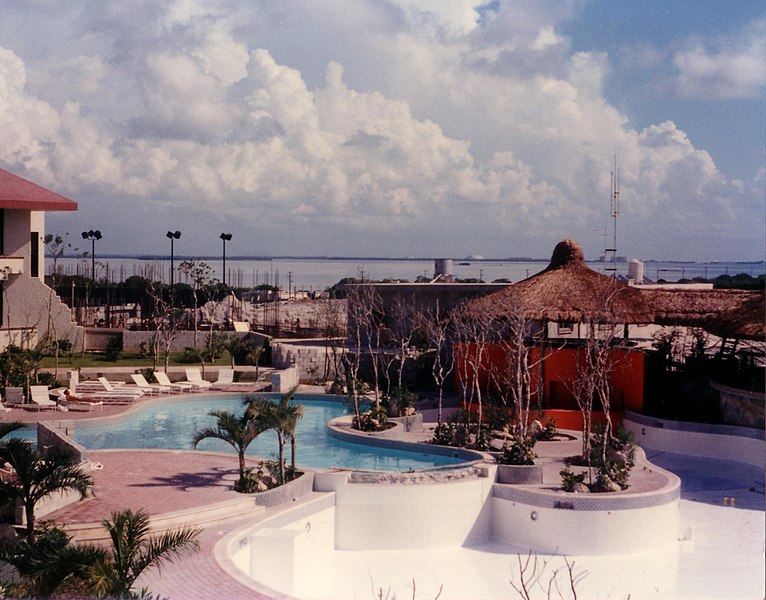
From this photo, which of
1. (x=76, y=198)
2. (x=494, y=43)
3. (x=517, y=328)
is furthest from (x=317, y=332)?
(x=494, y=43)

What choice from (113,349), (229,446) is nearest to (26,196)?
(113,349)

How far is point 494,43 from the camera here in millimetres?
11781

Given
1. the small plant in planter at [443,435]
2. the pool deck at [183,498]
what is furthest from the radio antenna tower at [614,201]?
the pool deck at [183,498]

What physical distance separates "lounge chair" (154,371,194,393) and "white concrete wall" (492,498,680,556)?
10.7 m

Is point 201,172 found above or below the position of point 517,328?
above

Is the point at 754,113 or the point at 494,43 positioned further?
the point at 494,43

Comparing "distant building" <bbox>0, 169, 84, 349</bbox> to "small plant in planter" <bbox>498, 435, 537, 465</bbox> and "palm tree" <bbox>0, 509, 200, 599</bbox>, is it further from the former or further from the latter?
"palm tree" <bbox>0, 509, 200, 599</bbox>

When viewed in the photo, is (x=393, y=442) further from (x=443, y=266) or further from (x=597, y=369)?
(x=443, y=266)

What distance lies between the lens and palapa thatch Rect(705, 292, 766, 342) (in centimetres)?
1698

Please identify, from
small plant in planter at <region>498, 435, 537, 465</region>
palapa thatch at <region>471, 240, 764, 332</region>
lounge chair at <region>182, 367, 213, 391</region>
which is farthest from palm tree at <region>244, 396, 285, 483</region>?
lounge chair at <region>182, 367, 213, 391</region>

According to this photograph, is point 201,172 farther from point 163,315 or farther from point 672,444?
point 672,444

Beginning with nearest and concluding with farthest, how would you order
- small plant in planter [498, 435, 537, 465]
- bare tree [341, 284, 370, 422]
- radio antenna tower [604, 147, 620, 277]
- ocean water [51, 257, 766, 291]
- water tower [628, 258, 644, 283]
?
small plant in planter [498, 435, 537, 465] < bare tree [341, 284, 370, 422] < radio antenna tower [604, 147, 620, 277] < ocean water [51, 257, 766, 291] < water tower [628, 258, 644, 283]

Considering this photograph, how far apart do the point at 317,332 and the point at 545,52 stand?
778 inches

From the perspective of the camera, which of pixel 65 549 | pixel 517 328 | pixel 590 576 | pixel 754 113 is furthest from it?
pixel 517 328
